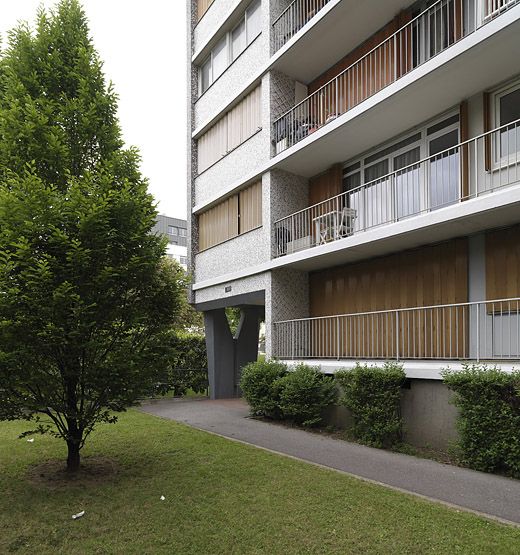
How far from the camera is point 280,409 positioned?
11453mm

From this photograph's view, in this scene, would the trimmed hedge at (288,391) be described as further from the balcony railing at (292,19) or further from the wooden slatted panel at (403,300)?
the balcony railing at (292,19)

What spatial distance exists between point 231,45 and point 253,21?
54.7 inches

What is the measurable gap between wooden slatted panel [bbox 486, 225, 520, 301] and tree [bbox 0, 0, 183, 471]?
19.2 feet

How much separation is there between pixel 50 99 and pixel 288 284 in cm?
775

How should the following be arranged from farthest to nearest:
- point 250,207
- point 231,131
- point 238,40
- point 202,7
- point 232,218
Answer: point 202,7
point 238,40
point 231,131
point 232,218
point 250,207

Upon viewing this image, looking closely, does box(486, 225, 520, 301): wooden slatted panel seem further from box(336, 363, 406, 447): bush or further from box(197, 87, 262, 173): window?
box(197, 87, 262, 173): window

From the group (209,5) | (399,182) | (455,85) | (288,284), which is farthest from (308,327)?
(209,5)

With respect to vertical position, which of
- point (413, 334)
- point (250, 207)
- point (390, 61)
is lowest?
point (413, 334)

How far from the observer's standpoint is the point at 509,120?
30.7 feet

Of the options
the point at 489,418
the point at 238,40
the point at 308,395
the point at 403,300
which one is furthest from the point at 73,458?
the point at 238,40

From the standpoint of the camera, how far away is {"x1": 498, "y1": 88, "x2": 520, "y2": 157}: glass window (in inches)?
362

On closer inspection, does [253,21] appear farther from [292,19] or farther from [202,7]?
[202,7]

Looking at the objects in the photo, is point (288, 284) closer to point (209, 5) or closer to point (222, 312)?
point (222, 312)

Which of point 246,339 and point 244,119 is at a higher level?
point 244,119
